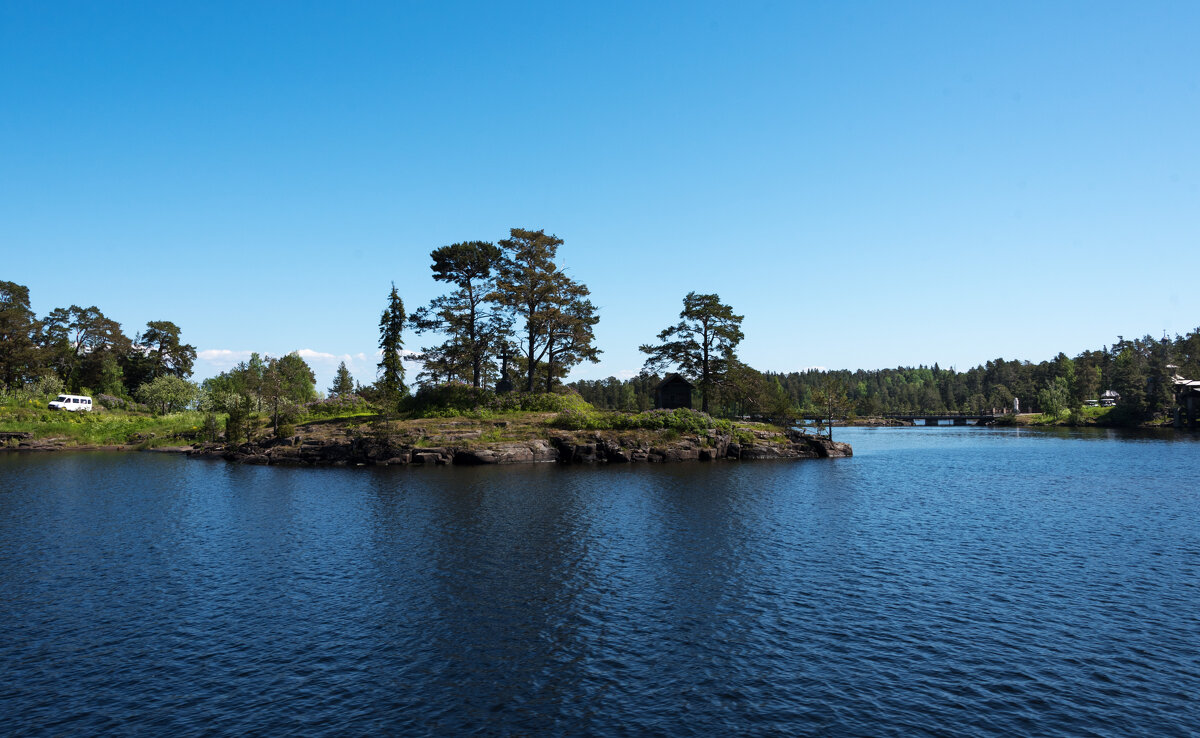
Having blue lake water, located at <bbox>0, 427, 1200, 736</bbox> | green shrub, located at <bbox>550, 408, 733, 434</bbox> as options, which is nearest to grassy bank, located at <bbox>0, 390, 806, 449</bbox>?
green shrub, located at <bbox>550, 408, 733, 434</bbox>

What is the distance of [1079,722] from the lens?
16141 mm

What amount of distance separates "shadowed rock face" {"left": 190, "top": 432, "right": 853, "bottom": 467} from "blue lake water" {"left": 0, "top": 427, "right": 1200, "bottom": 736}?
21.6 metres

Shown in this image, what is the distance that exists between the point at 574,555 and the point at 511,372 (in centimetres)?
6086

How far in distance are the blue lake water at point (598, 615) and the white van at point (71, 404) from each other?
6755cm

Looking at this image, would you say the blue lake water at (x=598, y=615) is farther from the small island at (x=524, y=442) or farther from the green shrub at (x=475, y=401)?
the green shrub at (x=475, y=401)

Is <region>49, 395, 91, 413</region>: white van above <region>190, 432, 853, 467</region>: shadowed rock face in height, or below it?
above

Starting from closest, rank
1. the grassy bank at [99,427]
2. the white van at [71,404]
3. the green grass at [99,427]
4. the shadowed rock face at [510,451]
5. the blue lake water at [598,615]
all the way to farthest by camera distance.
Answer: the blue lake water at [598,615] < the shadowed rock face at [510,451] < the grassy bank at [99,427] < the green grass at [99,427] < the white van at [71,404]

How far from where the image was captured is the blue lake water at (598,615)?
16766 millimetres

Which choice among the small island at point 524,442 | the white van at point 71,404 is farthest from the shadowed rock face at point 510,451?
the white van at point 71,404

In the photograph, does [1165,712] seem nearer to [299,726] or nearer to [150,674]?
[299,726]

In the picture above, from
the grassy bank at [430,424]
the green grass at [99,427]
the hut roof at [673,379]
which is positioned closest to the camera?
the grassy bank at [430,424]

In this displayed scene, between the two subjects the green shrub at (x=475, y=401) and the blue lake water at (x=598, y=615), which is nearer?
the blue lake water at (x=598, y=615)

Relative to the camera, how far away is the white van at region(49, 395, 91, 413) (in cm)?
10188

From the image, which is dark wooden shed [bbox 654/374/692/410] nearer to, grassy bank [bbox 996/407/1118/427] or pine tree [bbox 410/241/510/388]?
pine tree [bbox 410/241/510/388]
